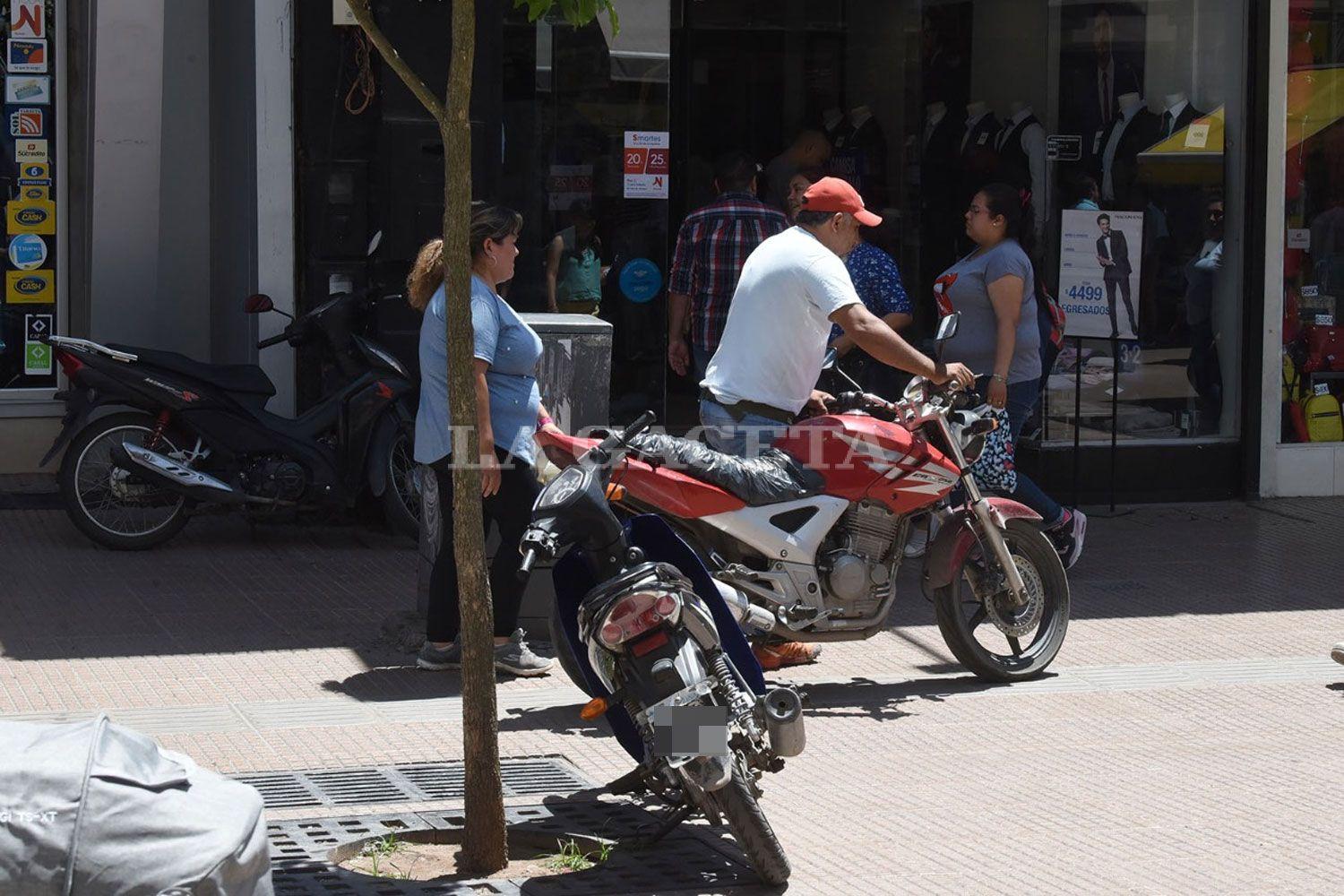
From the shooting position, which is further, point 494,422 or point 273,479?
point 273,479

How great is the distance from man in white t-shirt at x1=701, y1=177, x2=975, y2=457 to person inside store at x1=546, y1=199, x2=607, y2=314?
3.51 m

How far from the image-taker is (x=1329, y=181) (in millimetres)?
11812

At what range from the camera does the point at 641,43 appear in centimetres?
1089

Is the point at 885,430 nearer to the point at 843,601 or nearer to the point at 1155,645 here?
the point at 843,601

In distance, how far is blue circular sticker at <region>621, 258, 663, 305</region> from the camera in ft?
36.8

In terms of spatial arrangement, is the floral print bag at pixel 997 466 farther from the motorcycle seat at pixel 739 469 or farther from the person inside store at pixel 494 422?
the person inside store at pixel 494 422

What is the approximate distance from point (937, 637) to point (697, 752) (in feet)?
11.5

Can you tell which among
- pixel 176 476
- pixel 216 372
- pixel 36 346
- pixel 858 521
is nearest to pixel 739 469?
pixel 858 521

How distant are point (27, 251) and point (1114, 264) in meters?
6.49

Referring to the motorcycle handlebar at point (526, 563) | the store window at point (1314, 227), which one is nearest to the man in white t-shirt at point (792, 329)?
the motorcycle handlebar at point (526, 563)

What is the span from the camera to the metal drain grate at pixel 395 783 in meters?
5.87

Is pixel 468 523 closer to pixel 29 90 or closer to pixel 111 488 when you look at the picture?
pixel 111 488

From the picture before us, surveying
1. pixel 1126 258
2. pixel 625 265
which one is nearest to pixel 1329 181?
pixel 1126 258

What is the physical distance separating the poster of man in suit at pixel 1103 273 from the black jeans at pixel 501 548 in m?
4.87
